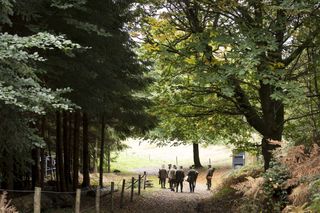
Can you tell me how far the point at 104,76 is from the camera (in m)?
12.9

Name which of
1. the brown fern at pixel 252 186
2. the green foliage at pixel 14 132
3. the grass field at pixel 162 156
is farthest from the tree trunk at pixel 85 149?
the grass field at pixel 162 156

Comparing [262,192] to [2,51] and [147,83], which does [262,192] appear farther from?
[147,83]

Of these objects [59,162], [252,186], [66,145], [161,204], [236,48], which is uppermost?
[236,48]

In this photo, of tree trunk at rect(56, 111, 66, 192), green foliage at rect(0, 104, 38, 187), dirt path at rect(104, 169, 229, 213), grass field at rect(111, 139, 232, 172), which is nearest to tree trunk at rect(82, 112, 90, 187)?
tree trunk at rect(56, 111, 66, 192)

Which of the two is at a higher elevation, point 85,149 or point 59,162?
point 85,149

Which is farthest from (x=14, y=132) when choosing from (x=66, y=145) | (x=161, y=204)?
(x=161, y=204)

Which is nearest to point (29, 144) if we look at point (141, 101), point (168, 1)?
point (168, 1)

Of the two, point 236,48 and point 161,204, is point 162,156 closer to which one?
point 161,204

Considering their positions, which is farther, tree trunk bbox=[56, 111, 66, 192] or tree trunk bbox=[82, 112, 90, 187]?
tree trunk bbox=[82, 112, 90, 187]

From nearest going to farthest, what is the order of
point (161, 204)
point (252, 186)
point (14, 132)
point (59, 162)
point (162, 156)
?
point (14, 132), point (252, 186), point (59, 162), point (161, 204), point (162, 156)

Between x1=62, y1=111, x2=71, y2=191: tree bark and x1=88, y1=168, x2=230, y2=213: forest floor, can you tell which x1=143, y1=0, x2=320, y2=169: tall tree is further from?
x1=62, y1=111, x2=71, y2=191: tree bark

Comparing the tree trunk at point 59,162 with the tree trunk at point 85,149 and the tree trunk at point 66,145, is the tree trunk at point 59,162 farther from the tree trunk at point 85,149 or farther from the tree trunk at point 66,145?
the tree trunk at point 85,149

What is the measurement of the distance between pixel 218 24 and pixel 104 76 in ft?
13.2

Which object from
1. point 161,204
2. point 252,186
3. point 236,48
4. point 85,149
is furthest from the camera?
point 85,149
